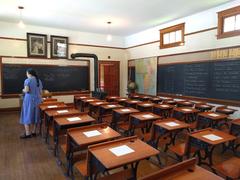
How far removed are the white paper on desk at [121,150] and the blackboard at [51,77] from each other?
20.8ft

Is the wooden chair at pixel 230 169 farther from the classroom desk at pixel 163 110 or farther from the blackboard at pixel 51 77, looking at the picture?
the blackboard at pixel 51 77

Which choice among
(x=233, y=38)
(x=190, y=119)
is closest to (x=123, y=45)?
(x=233, y=38)

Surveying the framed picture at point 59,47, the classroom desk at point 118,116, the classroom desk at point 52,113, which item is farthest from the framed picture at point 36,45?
the classroom desk at point 118,116

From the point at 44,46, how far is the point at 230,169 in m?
7.12

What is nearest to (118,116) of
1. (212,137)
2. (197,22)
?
(212,137)

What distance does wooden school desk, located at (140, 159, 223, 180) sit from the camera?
50.6 inches

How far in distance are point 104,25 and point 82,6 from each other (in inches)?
78.3

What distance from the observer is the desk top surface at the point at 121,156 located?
5.05 feet

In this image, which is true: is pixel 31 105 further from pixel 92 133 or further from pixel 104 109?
pixel 92 133

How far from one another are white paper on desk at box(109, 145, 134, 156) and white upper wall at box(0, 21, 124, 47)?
673 centimetres

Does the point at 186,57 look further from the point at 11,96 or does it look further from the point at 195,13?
the point at 11,96

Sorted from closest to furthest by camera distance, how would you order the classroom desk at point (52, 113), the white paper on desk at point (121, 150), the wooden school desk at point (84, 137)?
the white paper on desk at point (121, 150), the wooden school desk at point (84, 137), the classroom desk at point (52, 113)

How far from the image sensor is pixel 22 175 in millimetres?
2617

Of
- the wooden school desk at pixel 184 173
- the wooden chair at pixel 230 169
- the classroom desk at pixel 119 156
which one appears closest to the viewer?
the wooden school desk at pixel 184 173
